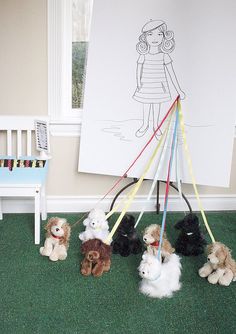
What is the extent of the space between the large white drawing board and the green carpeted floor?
2.18 ft

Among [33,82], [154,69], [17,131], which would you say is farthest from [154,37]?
[17,131]

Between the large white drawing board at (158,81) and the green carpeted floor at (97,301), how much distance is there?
26.2 inches

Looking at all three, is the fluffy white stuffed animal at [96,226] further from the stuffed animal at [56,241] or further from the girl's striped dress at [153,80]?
the girl's striped dress at [153,80]

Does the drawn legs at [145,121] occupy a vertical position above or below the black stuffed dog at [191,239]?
above

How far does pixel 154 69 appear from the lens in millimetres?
2260

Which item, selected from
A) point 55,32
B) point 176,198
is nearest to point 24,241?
point 176,198

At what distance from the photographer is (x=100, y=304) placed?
5.42 feet

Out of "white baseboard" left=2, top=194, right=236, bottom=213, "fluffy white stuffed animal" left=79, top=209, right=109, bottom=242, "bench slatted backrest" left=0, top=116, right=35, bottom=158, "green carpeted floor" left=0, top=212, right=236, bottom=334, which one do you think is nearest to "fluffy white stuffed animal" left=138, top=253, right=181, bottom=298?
"green carpeted floor" left=0, top=212, right=236, bottom=334

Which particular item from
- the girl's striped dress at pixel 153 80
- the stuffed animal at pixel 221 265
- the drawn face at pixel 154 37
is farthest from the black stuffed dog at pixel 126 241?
the drawn face at pixel 154 37

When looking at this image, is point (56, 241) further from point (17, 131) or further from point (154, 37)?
point (154, 37)

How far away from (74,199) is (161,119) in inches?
34.3

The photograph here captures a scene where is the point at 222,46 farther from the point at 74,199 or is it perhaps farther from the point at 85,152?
the point at 74,199

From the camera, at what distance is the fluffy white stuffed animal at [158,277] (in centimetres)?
166

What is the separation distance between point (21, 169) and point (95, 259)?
74 cm
